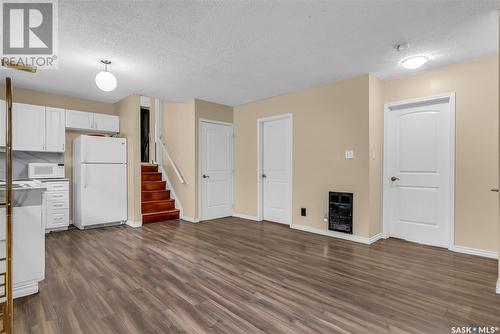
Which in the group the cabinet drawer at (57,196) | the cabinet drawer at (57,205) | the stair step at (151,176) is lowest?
the cabinet drawer at (57,205)

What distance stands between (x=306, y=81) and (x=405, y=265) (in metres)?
2.87

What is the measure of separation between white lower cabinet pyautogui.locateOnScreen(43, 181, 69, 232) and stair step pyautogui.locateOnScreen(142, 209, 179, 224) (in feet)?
4.23

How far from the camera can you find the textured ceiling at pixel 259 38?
2164 millimetres

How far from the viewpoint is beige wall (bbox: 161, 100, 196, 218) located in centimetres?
518

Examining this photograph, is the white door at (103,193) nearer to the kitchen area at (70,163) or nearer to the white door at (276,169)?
the kitchen area at (70,163)

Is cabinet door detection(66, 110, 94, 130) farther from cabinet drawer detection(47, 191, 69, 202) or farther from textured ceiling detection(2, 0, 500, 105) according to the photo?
cabinet drawer detection(47, 191, 69, 202)

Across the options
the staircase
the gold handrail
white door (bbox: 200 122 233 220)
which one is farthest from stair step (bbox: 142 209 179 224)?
the gold handrail

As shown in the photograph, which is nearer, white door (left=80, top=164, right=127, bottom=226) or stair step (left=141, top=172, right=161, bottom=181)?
white door (left=80, top=164, right=127, bottom=226)

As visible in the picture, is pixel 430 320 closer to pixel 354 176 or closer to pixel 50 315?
pixel 354 176

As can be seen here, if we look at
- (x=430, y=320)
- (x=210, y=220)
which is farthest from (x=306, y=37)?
(x=210, y=220)

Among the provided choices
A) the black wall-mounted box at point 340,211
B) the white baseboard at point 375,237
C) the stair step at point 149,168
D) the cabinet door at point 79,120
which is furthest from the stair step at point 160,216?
the white baseboard at point 375,237

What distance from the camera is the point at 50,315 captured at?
6.24ft

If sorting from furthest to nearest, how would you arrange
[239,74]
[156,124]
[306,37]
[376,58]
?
[156,124], [239,74], [376,58], [306,37]

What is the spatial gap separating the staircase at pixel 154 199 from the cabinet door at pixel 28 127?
1.95 metres
